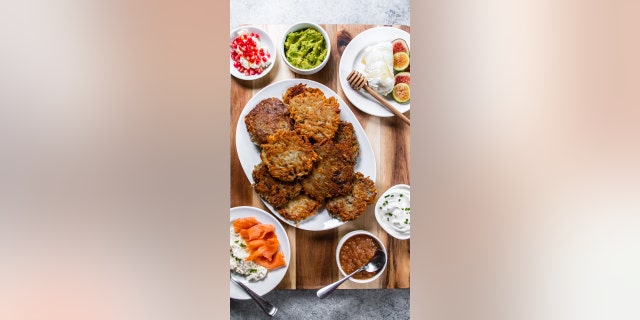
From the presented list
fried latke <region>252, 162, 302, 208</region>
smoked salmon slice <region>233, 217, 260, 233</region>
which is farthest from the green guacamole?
smoked salmon slice <region>233, 217, 260, 233</region>

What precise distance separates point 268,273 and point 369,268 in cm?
24

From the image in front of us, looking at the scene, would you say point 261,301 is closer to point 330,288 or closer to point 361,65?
point 330,288

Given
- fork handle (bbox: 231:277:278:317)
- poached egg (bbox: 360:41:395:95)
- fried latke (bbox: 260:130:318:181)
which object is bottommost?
fork handle (bbox: 231:277:278:317)

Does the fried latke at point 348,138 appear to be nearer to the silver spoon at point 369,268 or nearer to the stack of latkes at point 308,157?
the stack of latkes at point 308,157

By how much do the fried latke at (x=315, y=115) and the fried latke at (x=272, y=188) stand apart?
12 cm

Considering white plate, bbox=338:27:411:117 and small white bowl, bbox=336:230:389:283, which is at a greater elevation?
white plate, bbox=338:27:411:117

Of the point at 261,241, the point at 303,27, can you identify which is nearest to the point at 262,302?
the point at 261,241

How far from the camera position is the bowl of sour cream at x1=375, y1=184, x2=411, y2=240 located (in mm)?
938

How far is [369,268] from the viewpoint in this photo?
950 millimetres

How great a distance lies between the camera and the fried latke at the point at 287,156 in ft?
2.99

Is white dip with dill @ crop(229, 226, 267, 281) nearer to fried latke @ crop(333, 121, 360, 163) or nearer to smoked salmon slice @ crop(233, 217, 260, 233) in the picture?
smoked salmon slice @ crop(233, 217, 260, 233)

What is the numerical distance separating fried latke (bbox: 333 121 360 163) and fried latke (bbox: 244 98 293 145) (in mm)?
113
